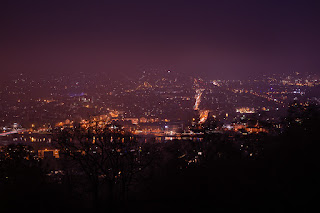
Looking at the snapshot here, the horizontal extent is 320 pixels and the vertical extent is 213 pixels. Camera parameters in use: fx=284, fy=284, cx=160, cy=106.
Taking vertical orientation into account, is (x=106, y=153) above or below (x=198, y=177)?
above

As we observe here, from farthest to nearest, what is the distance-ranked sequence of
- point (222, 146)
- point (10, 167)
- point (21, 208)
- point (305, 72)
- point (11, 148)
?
point (305, 72)
point (222, 146)
point (11, 148)
point (10, 167)
point (21, 208)

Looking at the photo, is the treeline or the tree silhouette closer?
the treeline

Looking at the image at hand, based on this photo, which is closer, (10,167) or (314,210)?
(314,210)

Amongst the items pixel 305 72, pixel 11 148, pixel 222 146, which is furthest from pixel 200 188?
pixel 305 72

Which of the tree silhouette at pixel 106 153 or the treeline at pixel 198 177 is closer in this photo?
the treeline at pixel 198 177

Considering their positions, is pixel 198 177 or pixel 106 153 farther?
pixel 106 153

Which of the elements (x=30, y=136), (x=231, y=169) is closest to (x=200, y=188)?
(x=231, y=169)

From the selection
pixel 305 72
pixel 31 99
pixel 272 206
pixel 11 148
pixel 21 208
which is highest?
pixel 305 72

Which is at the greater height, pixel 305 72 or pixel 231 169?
pixel 305 72

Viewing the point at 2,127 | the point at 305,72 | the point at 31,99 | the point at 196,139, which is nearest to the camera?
the point at 196,139

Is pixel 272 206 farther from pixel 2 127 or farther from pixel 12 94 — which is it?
pixel 12 94
